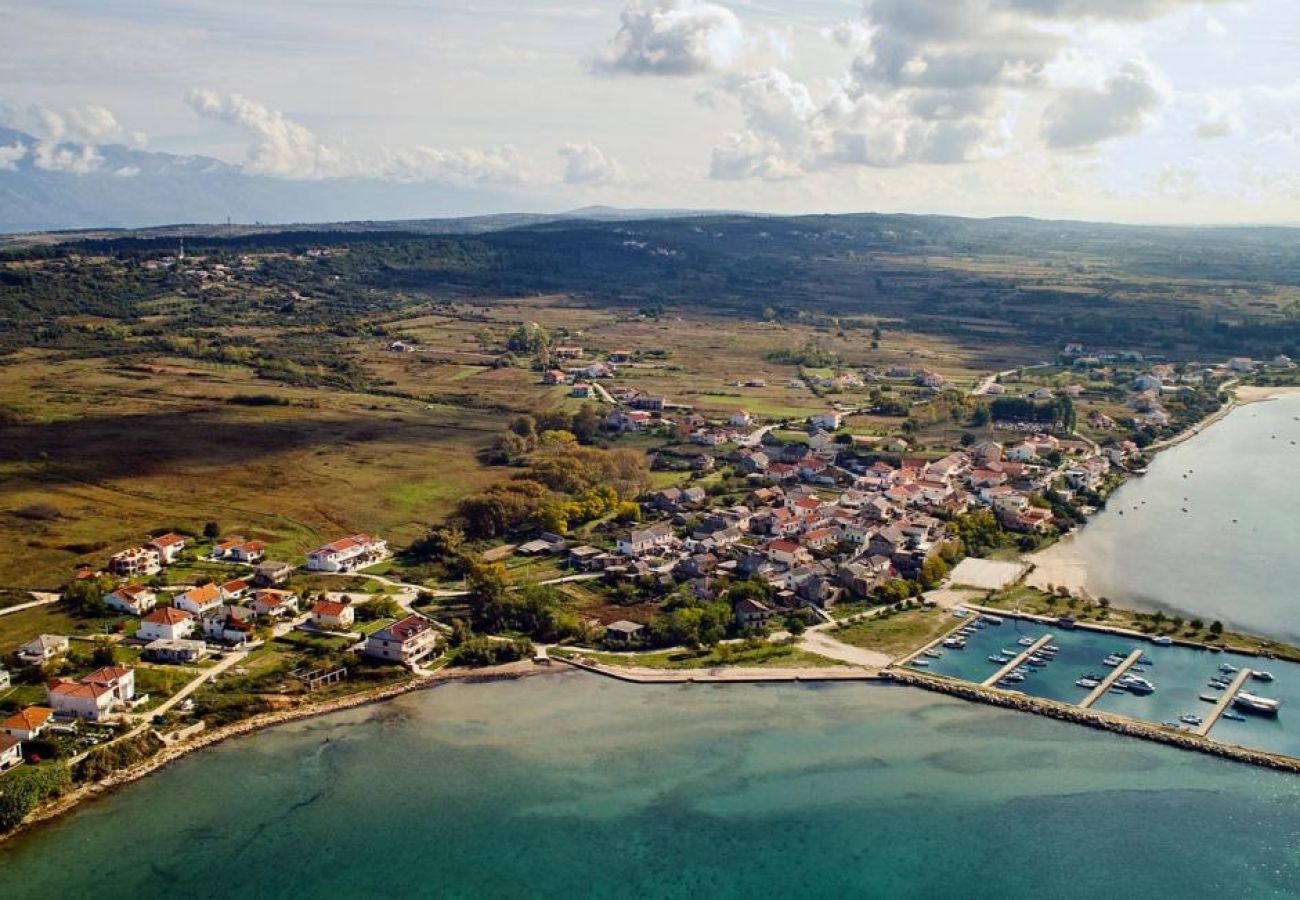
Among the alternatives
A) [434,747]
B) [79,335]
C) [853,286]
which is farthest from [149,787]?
[853,286]

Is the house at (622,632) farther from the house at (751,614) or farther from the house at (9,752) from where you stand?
the house at (9,752)

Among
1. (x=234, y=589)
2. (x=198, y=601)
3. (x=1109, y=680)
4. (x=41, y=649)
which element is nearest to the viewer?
(x=41, y=649)

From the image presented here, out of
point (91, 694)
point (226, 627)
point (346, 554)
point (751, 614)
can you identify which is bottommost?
point (751, 614)

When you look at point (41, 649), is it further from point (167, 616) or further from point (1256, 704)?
point (1256, 704)

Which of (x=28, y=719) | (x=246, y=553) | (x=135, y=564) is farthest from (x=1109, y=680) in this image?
(x=135, y=564)

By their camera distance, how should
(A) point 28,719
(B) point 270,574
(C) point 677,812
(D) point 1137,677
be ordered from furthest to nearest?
(B) point 270,574 < (D) point 1137,677 < (A) point 28,719 < (C) point 677,812

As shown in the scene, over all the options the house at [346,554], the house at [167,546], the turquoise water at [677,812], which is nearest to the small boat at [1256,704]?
the turquoise water at [677,812]
